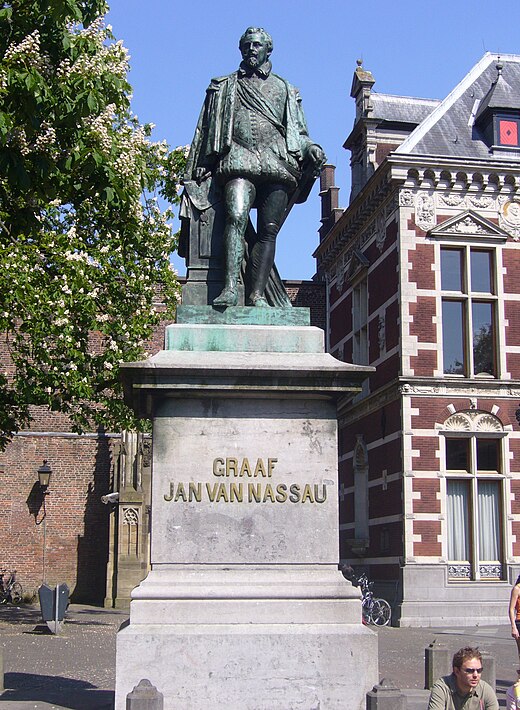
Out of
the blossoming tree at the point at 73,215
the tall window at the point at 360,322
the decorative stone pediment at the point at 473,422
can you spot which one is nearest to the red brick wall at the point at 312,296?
the tall window at the point at 360,322

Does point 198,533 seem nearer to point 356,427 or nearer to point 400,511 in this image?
point 400,511

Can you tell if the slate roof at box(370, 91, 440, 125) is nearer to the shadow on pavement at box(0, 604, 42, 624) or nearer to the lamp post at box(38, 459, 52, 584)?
the lamp post at box(38, 459, 52, 584)

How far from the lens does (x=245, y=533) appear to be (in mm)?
7641

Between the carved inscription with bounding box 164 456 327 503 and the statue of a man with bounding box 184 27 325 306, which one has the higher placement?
the statue of a man with bounding box 184 27 325 306

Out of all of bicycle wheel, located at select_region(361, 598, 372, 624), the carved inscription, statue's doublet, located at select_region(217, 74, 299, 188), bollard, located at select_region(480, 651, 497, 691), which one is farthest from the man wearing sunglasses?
bicycle wheel, located at select_region(361, 598, 372, 624)

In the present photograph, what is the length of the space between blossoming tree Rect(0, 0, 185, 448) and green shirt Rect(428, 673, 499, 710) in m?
8.41

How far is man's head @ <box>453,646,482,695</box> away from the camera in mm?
5984

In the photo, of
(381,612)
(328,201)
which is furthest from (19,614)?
(328,201)

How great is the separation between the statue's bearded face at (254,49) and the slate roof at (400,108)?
20.5m

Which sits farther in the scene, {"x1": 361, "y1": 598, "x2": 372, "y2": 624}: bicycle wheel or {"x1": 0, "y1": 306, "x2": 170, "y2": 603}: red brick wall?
{"x1": 0, "y1": 306, "x2": 170, "y2": 603}: red brick wall

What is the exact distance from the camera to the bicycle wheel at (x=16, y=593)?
90.8 ft

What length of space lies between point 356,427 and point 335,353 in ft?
13.7

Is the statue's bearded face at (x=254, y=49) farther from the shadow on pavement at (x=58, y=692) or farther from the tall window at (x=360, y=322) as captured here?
the tall window at (x=360, y=322)

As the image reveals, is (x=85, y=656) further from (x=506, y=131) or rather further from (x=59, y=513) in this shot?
(x=506, y=131)
